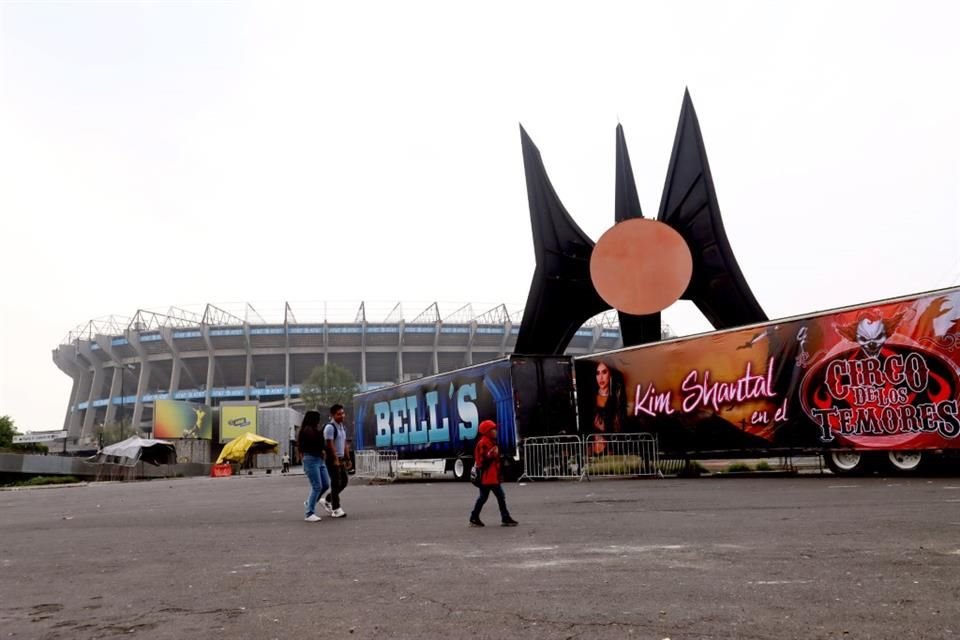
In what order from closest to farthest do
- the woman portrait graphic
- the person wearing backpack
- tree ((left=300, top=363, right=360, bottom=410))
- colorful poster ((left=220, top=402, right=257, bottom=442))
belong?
the person wearing backpack, the woman portrait graphic, tree ((left=300, top=363, right=360, bottom=410)), colorful poster ((left=220, top=402, right=257, bottom=442))

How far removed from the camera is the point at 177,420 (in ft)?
216

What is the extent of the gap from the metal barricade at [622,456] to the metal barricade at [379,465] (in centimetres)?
782

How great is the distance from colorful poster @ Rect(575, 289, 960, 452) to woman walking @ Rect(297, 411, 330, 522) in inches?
426

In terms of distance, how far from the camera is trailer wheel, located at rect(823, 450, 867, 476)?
16.4m

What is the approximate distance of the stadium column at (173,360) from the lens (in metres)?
84.8

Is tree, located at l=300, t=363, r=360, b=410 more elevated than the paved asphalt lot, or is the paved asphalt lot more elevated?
tree, located at l=300, t=363, r=360, b=410

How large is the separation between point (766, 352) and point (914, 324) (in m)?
3.31

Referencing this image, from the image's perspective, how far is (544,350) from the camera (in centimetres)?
2966

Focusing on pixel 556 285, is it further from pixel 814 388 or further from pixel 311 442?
pixel 311 442

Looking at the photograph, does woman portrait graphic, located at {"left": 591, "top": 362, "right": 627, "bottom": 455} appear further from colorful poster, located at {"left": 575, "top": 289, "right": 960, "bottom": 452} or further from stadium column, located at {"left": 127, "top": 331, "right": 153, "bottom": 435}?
stadium column, located at {"left": 127, "top": 331, "right": 153, "bottom": 435}

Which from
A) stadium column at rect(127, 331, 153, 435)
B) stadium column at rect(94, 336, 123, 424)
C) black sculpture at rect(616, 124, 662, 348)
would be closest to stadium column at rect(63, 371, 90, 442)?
stadium column at rect(94, 336, 123, 424)

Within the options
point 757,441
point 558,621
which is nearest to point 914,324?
point 757,441

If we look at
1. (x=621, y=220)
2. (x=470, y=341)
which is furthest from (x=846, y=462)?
(x=470, y=341)

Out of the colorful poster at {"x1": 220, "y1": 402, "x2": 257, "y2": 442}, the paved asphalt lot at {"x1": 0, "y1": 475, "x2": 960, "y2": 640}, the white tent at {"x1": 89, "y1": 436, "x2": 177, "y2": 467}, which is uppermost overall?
the colorful poster at {"x1": 220, "y1": 402, "x2": 257, "y2": 442}
